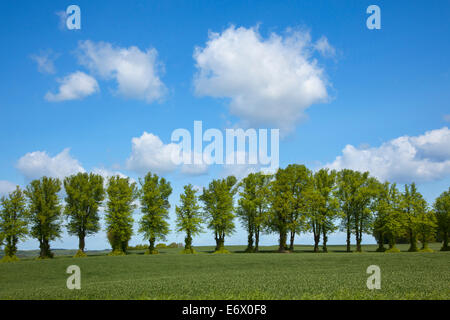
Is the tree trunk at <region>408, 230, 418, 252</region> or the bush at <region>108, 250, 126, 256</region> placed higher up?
the tree trunk at <region>408, 230, 418, 252</region>

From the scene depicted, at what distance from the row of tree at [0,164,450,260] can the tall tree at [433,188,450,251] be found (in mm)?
217

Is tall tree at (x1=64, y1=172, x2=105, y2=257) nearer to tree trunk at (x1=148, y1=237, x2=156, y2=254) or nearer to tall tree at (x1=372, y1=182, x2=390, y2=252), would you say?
tree trunk at (x1=148, y1=237, x2=156, y2=254)

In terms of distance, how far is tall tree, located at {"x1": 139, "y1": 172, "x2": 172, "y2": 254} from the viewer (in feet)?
226

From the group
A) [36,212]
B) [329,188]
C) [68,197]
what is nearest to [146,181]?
[68,197]

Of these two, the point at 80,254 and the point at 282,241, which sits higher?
the point at 282,241

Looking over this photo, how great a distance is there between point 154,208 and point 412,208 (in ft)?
189

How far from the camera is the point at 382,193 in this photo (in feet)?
246

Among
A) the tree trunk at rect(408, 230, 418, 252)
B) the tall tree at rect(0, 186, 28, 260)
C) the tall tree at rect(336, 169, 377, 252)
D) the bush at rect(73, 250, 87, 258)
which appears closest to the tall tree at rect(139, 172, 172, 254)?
the bush at rect(73, 250, 87, 258)

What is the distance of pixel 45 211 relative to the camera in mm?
66250

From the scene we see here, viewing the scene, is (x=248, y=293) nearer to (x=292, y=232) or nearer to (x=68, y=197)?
(x=292, y=232)

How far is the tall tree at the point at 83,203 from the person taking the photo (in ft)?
226

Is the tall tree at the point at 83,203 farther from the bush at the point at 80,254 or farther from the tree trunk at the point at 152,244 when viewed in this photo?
the tree trunk at the point at 152,244

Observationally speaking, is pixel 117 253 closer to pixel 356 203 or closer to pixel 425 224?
pixel 356 203

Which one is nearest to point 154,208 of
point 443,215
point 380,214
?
point 380,214
